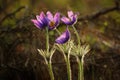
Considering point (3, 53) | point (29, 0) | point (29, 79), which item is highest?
point (29, 0)

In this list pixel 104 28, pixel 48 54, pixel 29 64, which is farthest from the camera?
pixel 104 28

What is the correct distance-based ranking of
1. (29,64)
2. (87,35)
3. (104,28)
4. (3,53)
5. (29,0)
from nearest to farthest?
(29,64) < (3,53) < (87,35) < (104,28) < (29,0)

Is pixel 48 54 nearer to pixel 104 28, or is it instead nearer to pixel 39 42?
pixel 39 42

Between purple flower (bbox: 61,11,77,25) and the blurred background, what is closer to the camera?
purple flower (bbox: 61,11,77,25)

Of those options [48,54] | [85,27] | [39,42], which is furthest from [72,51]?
[85,27]

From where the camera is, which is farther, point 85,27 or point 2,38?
point 85,27

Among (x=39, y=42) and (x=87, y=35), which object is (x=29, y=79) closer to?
(x=39, y=42)

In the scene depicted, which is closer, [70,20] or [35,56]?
[70,20]

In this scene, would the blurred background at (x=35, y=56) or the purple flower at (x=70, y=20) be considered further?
the blurred background at (x=35, y=56)

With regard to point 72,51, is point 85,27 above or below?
above

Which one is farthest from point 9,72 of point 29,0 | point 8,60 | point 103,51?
point 29,0
